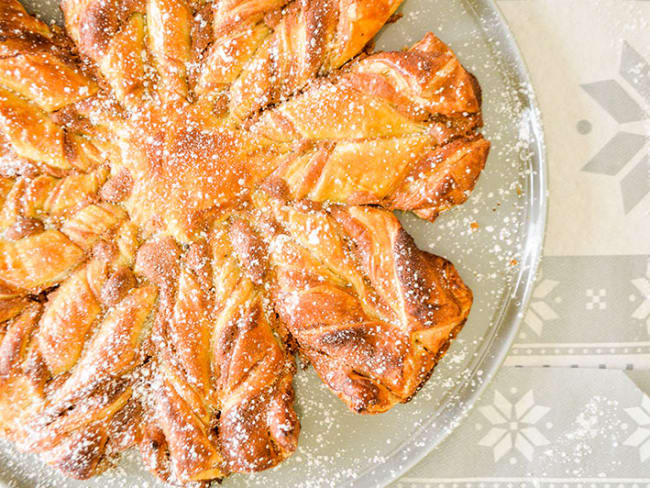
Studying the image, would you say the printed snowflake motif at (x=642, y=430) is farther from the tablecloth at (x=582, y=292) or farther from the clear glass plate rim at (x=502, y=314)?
the clear glass plate rim at (x=502, y=314)

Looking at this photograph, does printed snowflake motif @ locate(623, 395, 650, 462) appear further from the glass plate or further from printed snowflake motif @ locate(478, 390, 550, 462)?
the glass plate

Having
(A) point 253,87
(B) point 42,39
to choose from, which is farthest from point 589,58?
(B) point 42,39

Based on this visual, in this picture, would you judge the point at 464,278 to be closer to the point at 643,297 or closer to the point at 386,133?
the point at 386,133

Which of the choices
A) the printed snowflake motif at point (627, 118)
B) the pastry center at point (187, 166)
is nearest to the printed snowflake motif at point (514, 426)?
the printed snowflake motif at point (627, 118)

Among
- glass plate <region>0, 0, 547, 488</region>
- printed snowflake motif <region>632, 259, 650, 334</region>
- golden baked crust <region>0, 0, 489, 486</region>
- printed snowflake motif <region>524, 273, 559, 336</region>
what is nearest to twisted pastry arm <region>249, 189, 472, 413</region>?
golden baked crust <region>0, 0, 489, 486</region>

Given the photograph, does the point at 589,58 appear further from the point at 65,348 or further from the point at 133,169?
the point at 65,348
